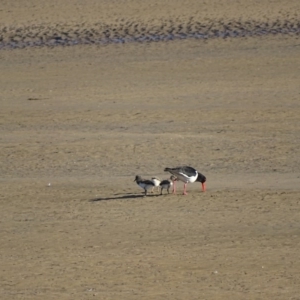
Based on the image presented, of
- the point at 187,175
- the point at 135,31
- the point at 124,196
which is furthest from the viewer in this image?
the point at 135,31

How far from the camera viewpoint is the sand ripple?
24938 mm

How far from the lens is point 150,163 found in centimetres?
1495

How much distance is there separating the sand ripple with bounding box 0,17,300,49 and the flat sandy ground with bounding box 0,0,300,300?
1.55 ft

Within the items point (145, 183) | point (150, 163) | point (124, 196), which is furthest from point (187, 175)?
point (150, 163)

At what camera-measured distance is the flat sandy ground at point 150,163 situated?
988cm

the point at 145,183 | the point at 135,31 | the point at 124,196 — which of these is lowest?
the point at 124,196

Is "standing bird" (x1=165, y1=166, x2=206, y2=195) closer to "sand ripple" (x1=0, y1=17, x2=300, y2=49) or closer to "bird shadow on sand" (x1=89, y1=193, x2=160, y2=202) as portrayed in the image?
"bird shadow on sand" (x1=89, y1=193, x2=160, y2=202)

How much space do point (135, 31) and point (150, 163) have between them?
10.9m

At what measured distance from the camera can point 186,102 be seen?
19.3 meters

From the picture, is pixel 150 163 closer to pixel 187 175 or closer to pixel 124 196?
pixel 124 196

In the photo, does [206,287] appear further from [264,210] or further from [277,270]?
[264,210]

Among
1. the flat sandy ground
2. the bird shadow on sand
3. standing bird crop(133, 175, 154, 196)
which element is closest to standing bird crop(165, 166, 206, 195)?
the flat sandy ground

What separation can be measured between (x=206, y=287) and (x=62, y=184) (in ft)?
16.5

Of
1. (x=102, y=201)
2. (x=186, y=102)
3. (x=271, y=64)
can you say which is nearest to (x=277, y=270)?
(x=102, y=201)
